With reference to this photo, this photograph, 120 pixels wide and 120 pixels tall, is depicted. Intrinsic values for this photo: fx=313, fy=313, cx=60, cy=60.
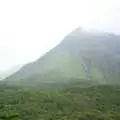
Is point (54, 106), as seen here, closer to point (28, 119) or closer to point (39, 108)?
point (39, 108)

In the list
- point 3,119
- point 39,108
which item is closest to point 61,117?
point 39,108

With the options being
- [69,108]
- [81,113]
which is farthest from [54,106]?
[81,113]

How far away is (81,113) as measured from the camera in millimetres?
163000

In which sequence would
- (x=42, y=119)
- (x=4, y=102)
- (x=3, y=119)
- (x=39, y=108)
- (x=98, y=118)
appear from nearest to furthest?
(x=3, y=119) < (x=42, y=119) < (x=98, y=118) < (x=39, y=108) < (x=4, y=102)

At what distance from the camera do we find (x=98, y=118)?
15662 cm

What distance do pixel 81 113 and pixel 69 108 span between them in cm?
1900

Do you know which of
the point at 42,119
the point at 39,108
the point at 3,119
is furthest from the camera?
the point at 39,108

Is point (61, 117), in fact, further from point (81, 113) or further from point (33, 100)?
point (33, 100)

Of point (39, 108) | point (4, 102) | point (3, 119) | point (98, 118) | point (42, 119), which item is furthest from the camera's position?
point (4, 102)

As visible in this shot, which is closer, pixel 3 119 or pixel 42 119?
pixel 3 119

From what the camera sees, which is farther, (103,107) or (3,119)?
(103,107)

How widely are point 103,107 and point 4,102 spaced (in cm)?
6023

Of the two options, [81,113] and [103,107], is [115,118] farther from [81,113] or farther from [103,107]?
[103,107]

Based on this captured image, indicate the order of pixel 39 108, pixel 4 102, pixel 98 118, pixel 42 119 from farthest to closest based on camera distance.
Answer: pixel 4 102
pixel 39 108
pixel 98 118
pixel 42 119
